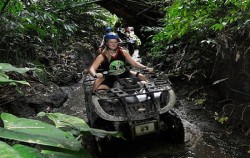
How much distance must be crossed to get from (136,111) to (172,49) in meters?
4.44

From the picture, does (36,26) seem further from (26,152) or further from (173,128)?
(26,152)

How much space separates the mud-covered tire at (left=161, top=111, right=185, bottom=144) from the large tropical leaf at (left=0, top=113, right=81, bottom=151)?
333cm

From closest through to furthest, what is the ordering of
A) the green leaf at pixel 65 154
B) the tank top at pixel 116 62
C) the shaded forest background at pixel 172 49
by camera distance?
1. the green leaf at pixel 65 154
2. the shaded forest background at pixel 172 49
3. the tank top at pixel 116 62

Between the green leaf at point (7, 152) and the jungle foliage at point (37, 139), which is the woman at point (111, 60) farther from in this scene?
the green leaf at point (7, 152)

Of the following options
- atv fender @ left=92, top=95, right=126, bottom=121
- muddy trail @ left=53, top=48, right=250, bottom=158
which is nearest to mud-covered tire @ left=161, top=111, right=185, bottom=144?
muddy trail @ left=53, top=48, right=250, bottom=158

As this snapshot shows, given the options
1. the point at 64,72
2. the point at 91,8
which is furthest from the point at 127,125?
the point at 91,8

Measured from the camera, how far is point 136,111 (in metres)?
3.84

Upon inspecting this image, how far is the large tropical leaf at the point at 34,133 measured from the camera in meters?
0.85

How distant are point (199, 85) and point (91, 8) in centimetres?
636

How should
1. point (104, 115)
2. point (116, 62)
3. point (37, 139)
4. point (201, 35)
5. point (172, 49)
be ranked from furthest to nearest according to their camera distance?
1. point (172, 49)
2. point (201, 35)
3. point (116, 62)
4. point (104, 115)
5. point (37, 139)

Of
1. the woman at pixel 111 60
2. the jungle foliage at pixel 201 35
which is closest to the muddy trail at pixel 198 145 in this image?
the jungle foliage at pixel 201 35

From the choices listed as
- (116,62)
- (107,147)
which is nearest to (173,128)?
(107,147)

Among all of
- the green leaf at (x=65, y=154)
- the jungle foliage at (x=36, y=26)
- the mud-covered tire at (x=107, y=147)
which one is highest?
the jungle foliage at (x=36, y=26)

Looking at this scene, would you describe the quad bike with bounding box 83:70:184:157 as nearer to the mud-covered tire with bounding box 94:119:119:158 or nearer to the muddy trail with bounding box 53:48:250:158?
the mud-covered tire with bounding box 94:119:119:158
